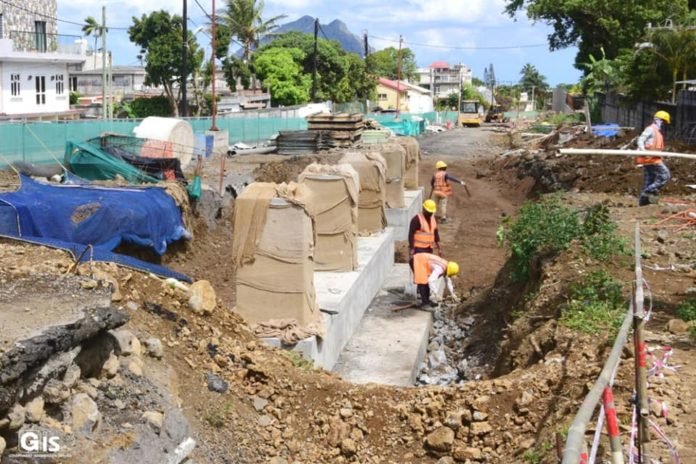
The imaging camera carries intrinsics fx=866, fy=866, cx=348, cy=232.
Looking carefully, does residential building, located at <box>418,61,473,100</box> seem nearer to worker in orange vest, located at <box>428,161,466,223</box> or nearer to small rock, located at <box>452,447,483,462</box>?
worker in orange vest, located at <box>428,161,466,223</box>

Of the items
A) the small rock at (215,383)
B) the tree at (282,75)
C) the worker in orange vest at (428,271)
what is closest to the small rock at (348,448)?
the small rock at (215,383)

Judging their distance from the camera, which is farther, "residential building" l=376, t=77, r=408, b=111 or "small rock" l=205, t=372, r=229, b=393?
"residential building" l=376, t=77, r=408, b=111

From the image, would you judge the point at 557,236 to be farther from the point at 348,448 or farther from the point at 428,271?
the point at 348,448

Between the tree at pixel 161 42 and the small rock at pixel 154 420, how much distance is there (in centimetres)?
4636

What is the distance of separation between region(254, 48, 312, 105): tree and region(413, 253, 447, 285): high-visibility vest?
45018 mm

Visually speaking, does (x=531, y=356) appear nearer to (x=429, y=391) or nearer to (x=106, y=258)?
(x=429, y=391)

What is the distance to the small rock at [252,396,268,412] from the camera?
7094 millimetres

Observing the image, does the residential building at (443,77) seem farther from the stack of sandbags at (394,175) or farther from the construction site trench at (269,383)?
the construction site trench at (269,383)

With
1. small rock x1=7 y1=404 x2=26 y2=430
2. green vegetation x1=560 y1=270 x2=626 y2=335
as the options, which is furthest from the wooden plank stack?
small rock x1=7 y1=404 x2=26 y2=430

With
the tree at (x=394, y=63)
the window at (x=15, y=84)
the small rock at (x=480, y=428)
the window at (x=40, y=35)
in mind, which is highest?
the tree at (x=394, y=63)

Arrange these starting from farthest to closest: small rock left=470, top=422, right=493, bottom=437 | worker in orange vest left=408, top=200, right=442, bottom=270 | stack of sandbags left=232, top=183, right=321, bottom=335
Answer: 1. worker in orange vest left=408, top=200, right=442, bottom=270
2. stack of sandbags left=232, top=183, right=321, bottom=335
3. small rock left=470, top=422, right=493, bottom=437

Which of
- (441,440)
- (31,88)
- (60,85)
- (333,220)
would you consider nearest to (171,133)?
(333,220)

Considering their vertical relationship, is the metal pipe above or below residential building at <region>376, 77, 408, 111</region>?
below

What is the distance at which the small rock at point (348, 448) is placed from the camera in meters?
6.69
